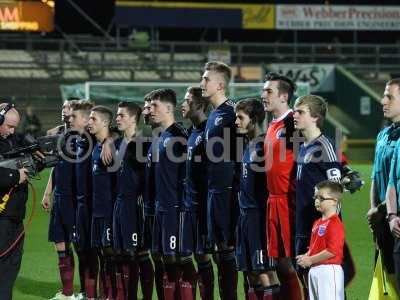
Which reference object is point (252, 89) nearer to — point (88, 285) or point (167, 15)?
point (167, 15)

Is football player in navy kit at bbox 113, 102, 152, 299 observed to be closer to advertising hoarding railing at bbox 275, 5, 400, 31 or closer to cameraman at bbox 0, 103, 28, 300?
cameraman at bbox 0, 103, 28, 300

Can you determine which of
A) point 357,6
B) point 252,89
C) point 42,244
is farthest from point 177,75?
point 42,244

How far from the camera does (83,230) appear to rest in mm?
9383

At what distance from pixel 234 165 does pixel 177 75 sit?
24.5m

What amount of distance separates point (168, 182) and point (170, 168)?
0.13 metres

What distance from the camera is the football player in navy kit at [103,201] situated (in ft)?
29.3

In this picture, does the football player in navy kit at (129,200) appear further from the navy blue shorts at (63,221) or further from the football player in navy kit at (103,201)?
the navy blue shorts at (63,221)

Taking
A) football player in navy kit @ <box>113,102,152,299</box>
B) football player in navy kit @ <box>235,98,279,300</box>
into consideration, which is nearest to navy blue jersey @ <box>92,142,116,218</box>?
football player in navy kit @ <box>113,102,152,299</box>

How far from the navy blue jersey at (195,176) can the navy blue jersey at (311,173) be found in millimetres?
1168

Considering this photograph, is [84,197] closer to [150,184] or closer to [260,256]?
[150,184]

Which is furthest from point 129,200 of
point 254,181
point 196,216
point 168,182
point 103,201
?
point 254,181

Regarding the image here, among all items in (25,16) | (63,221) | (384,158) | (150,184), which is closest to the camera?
(384,158)

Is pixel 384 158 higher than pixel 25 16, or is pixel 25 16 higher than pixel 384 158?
pixel 25 16

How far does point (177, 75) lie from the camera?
3228 cm
